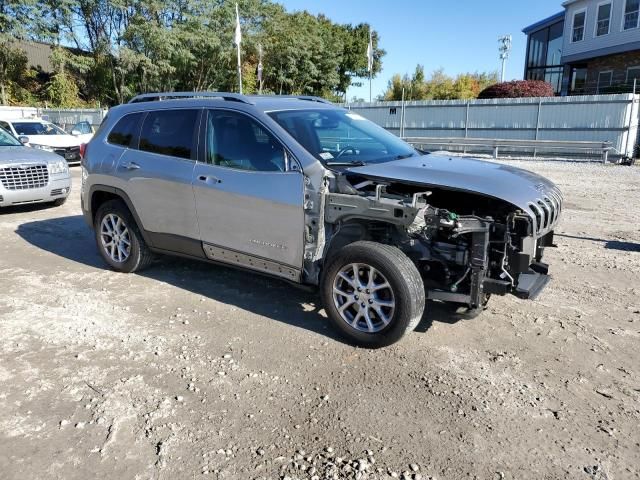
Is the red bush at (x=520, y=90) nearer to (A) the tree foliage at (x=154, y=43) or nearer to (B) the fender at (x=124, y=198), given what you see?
(A) the tree foliage at (x=154, y=43)

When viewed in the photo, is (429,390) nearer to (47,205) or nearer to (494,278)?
(494,278)

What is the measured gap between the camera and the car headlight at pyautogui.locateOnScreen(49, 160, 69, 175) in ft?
30.8

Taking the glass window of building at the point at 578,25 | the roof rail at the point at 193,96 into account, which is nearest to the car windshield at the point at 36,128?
the roof rail at the point at 193,96

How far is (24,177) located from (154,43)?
992 inches

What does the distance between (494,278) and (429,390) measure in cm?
100

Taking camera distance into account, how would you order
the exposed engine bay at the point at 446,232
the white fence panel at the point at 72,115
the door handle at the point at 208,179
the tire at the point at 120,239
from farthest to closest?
the white fence panel at the point at 72,115, the tire at the point at 120,239, the door handle at the point at 208,179, the exposed engine bay at the point at 446,232

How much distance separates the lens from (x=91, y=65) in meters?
35.1

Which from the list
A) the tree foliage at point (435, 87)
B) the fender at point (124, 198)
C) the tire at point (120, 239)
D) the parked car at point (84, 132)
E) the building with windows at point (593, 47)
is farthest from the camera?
the tree foliage at point (435, 87)

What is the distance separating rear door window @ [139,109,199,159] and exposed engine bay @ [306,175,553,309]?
5.52 feet

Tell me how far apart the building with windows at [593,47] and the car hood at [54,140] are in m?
23.7

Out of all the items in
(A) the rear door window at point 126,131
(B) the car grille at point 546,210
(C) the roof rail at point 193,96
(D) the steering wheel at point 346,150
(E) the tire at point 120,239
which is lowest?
(E) the tire at point 120,239

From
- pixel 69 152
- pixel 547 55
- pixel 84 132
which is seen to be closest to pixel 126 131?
pixel 69 152

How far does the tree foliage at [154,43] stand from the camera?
31.3m

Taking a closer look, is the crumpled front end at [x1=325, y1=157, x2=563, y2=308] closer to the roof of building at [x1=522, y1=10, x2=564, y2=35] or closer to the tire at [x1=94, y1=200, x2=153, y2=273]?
the tire at [x1=94, y1=200, x2=153, y2=273]
